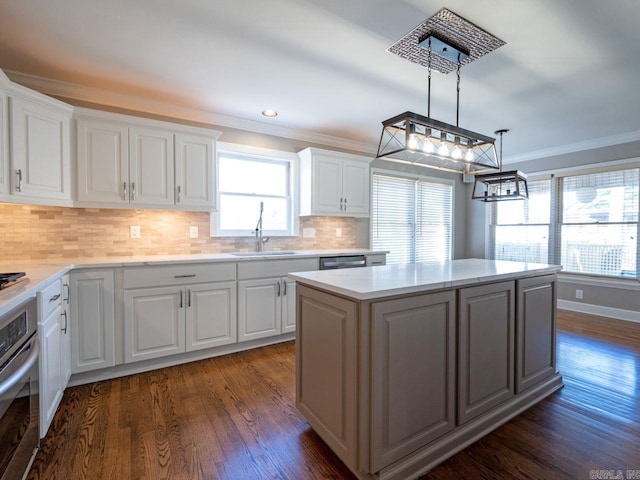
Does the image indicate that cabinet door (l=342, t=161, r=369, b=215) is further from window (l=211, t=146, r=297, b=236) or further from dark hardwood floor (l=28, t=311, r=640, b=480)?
dark hardwood floor (l=28, t=311, r=640, b=480)

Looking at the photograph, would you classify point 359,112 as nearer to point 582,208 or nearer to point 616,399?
point 616,399

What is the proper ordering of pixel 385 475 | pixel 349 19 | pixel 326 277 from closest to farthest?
pixel 385 475 < pixel 326 277 < pixel 349 19

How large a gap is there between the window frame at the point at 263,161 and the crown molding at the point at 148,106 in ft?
0.77

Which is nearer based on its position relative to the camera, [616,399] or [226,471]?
[226,471]

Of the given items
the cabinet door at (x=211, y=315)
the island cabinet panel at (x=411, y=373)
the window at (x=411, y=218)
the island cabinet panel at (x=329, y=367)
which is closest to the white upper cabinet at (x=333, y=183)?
the window at (x=411, y=218)

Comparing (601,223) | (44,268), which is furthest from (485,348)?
(601,223)

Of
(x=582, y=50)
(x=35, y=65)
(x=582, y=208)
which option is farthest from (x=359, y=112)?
(x=582, y=208)

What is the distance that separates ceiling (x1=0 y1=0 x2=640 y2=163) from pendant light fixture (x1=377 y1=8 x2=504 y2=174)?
0.21 feet

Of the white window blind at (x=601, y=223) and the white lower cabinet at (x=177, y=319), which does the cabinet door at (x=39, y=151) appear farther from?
the white window blind at (x=601, y=223)

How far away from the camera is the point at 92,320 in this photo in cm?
240

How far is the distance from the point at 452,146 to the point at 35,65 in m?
3.25

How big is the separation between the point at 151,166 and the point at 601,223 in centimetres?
570

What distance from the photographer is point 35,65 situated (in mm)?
2428

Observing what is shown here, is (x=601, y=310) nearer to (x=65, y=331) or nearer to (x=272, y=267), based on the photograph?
(x=272, y=267)
